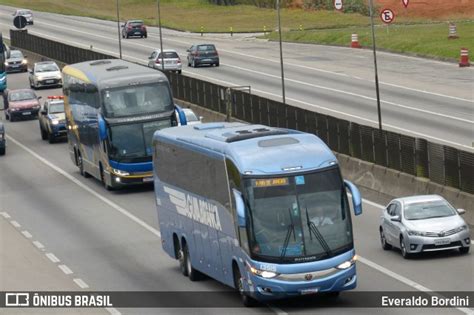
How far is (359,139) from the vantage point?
4259 centimetres

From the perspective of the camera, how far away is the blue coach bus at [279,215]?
24156 millimetres

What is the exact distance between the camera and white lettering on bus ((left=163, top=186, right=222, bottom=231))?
2677 centimetres

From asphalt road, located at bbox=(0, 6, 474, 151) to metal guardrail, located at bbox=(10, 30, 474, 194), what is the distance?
20.5ft

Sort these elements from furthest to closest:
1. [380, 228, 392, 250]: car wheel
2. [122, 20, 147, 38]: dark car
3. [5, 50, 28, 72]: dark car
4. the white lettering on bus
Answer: [122, 20, 147, 38]: dark car
[5, 50, 28, 72]: dark car
[380, 228, 392, 250]: car wheel
the white lettering on bus

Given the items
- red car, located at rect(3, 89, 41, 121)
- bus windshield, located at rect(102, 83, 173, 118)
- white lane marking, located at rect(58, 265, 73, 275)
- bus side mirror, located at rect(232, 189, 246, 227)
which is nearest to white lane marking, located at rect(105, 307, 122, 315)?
bus side mirror, located at rect(232, 189, 246, 227)

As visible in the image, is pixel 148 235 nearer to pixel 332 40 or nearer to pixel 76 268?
pixel 76 268

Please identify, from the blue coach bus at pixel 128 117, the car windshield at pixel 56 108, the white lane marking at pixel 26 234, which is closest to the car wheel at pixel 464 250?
the white lane marking at pixel 26 234

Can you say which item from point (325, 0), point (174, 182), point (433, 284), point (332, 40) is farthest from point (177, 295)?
point (325, 0)

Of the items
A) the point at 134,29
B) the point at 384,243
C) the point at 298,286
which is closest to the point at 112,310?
the point at 298,286

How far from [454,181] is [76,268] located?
34.4 ft

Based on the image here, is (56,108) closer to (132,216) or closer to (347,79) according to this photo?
(132,216)

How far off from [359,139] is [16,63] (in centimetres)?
5414

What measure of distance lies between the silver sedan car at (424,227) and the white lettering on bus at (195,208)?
5.12 meters

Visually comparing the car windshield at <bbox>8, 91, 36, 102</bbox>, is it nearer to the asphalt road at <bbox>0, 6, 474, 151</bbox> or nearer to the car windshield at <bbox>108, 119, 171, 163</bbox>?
the asphalt road at <bbox>0, 6, 474, 151</bbox>
